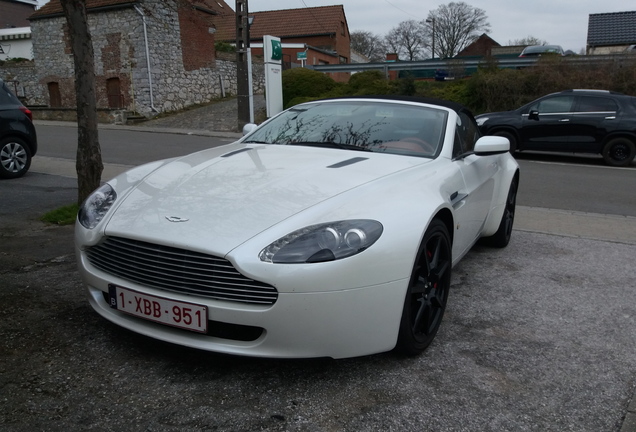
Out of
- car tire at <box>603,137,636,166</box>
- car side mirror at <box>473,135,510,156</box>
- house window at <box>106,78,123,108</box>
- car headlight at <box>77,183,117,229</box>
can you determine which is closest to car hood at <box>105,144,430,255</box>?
car headlight at <box>77,183,117,229</box>

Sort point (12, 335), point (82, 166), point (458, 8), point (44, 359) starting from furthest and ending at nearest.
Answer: point (458, 8), point (82, 166), point (12, 335), point (44, 359)

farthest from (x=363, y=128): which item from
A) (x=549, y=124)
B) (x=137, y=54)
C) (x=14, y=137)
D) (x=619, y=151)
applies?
(x=137, y=54)

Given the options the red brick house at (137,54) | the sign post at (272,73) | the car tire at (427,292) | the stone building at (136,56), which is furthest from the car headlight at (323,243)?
the red brick house at (137,54)

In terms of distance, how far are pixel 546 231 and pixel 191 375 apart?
469 cm

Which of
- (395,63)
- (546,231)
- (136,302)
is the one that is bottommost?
(546,231)

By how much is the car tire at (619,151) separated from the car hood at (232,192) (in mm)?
10916

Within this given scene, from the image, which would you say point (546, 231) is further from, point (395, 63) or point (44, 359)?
point (395, 63)

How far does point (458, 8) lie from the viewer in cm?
5488

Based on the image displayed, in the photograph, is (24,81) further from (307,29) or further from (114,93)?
(307,29)

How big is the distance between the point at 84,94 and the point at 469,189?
13.8 ft

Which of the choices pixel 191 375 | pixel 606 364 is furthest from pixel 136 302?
pixel 606 364

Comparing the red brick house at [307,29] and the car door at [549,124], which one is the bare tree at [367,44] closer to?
the red brick house at [307,29]

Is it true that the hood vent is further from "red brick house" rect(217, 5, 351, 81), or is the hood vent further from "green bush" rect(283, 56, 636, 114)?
"red brick house" rect(217, 5, 351, 81)

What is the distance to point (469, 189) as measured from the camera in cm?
396
